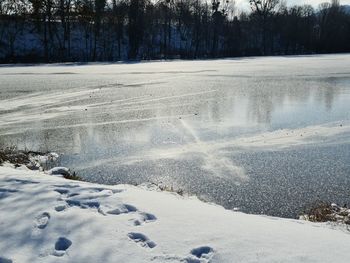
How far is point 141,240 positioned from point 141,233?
114 millimetres

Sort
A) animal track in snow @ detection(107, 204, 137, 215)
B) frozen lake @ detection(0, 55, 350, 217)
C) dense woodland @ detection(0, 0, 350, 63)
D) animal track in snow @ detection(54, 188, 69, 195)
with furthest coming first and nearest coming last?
dense woodland @ detection(0, 0, 350, 63)
frozen lake @ detection(0, 55, 350, 217)
animal track in snow @ detection(54, 188, 69, 195)
animal track in snow @ detection(107, 204, 137, 215)

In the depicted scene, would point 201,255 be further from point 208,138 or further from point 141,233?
point 208,138

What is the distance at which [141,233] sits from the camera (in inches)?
154

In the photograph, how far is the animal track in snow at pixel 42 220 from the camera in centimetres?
411

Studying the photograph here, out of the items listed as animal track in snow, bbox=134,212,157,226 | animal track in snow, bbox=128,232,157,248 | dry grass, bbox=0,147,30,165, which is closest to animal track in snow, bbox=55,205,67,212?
animal track in snow, bbox=134,212,157,226

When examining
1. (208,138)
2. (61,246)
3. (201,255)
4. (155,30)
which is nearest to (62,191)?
(61,246)

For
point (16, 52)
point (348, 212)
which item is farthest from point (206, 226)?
point (16, 52)

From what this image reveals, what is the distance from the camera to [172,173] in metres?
7.23

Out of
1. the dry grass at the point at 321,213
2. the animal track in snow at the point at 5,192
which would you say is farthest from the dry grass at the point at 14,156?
the dry grass at the point at 321,213

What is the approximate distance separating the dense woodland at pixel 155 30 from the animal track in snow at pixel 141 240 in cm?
4545

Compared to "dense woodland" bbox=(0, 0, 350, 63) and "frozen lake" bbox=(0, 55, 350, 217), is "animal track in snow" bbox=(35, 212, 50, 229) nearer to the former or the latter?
"frozen lake" bbox=(0, 55, 350, 217)

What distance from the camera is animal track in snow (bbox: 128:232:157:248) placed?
146 inches

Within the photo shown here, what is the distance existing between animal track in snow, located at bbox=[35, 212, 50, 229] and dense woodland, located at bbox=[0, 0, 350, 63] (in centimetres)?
4469

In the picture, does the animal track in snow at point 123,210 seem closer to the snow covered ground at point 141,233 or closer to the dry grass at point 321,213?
the snow covered ground at point 141,233
